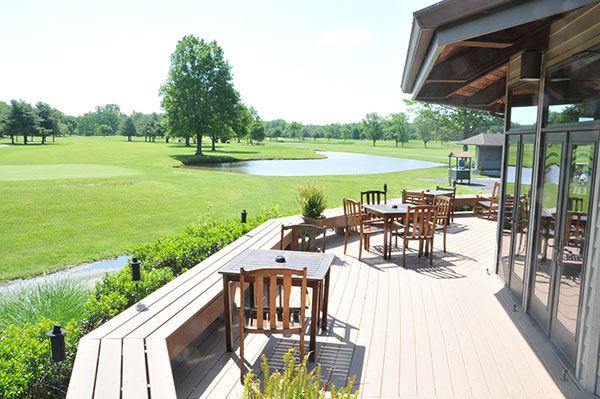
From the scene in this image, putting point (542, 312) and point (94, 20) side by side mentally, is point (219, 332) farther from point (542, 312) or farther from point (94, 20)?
point (94, 20)

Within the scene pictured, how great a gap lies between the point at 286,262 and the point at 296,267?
20 cm

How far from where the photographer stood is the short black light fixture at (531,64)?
4.22 meters

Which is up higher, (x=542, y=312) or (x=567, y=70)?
(x=567, y=70)

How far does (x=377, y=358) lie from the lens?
3658 mm

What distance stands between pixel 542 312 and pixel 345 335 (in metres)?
1.87

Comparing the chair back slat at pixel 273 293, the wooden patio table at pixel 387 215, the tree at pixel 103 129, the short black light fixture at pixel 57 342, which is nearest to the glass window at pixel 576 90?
the chair back slat at pixel 273 293

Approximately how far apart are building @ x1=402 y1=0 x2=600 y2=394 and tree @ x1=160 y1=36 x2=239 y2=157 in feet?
114

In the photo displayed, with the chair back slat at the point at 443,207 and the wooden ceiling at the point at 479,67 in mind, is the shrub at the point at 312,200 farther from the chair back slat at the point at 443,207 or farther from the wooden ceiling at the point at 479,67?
the wooden ceiling at the point at 479,67

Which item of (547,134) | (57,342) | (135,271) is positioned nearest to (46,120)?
(135,271)

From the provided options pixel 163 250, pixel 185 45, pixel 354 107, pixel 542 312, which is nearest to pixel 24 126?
pixel 185 45

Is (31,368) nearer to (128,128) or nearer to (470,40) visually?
(470,40)

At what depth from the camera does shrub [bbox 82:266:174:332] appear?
4012mm

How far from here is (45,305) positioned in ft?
14.5

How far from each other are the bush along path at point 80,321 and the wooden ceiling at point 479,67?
12.1 feet
